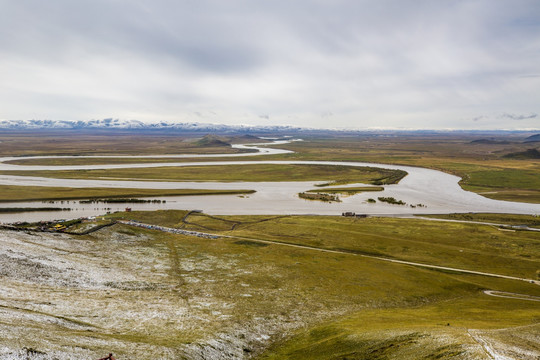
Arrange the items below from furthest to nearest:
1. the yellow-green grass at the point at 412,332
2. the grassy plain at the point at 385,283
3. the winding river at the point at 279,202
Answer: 1. the winding river at the point at 279,202
2. the grassy plain at the point at 385,283
3. the yellow-green grass at the point at 412,332

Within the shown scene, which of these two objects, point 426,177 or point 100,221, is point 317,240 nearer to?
point 100,221

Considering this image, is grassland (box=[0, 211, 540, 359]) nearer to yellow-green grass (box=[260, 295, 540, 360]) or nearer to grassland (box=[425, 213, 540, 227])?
yellow-green grass (box=[260, 295, 540, 360])

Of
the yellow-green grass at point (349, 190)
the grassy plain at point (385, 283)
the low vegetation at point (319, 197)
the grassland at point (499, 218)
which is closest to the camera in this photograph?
the grassy plain at point (385, 283)

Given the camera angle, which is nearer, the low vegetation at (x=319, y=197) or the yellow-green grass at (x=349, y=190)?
the low vegetation at (x=319, y=197)

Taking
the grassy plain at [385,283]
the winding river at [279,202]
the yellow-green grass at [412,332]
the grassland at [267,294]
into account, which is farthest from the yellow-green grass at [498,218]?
the yellow-green grass at [412,332]

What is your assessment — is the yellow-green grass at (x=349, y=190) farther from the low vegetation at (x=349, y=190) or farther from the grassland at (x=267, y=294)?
the grassland at (x=267, y=294)

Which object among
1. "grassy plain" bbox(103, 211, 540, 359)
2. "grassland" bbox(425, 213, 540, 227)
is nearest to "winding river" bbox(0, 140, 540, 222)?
"grassland" bbox(425, 213, 540, 227)

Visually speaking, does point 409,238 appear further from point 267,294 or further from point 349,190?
point 349,190

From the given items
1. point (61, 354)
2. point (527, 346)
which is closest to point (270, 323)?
point (61, 354)
